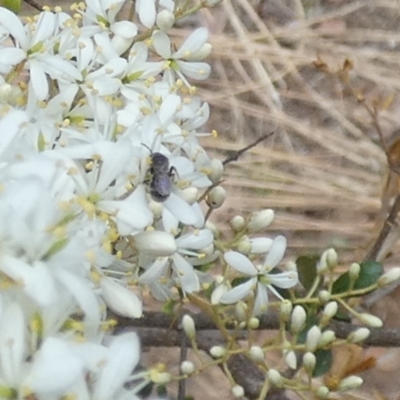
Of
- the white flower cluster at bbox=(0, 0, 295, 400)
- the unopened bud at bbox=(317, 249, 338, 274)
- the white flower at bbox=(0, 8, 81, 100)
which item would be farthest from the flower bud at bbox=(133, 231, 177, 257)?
the unopened bud at bbox=(317, 249, 338, 274)

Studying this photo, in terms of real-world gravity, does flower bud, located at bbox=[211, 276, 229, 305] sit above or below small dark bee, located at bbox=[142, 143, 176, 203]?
below

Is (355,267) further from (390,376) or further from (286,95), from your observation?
(286,95)

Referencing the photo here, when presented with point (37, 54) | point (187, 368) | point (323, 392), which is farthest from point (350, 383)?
point (37, 54)

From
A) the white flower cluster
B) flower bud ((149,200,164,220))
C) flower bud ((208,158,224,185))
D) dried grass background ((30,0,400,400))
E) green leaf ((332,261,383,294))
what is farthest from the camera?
dried grass background ((30,0,400,400))

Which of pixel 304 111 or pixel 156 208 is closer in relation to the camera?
pixel 156 208

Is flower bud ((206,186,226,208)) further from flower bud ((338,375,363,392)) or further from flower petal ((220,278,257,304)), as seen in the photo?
flower bud ((338,375,363,392))

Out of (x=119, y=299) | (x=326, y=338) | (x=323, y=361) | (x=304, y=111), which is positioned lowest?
(x=304, y=111)

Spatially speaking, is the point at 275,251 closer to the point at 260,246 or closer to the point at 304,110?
the point at 260,246

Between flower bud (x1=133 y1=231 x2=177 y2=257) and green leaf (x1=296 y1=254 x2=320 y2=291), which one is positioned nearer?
flower bud (x1=133 y1=231 x2=177 y2=257)

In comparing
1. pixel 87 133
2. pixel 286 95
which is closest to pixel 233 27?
pixel 286 95
